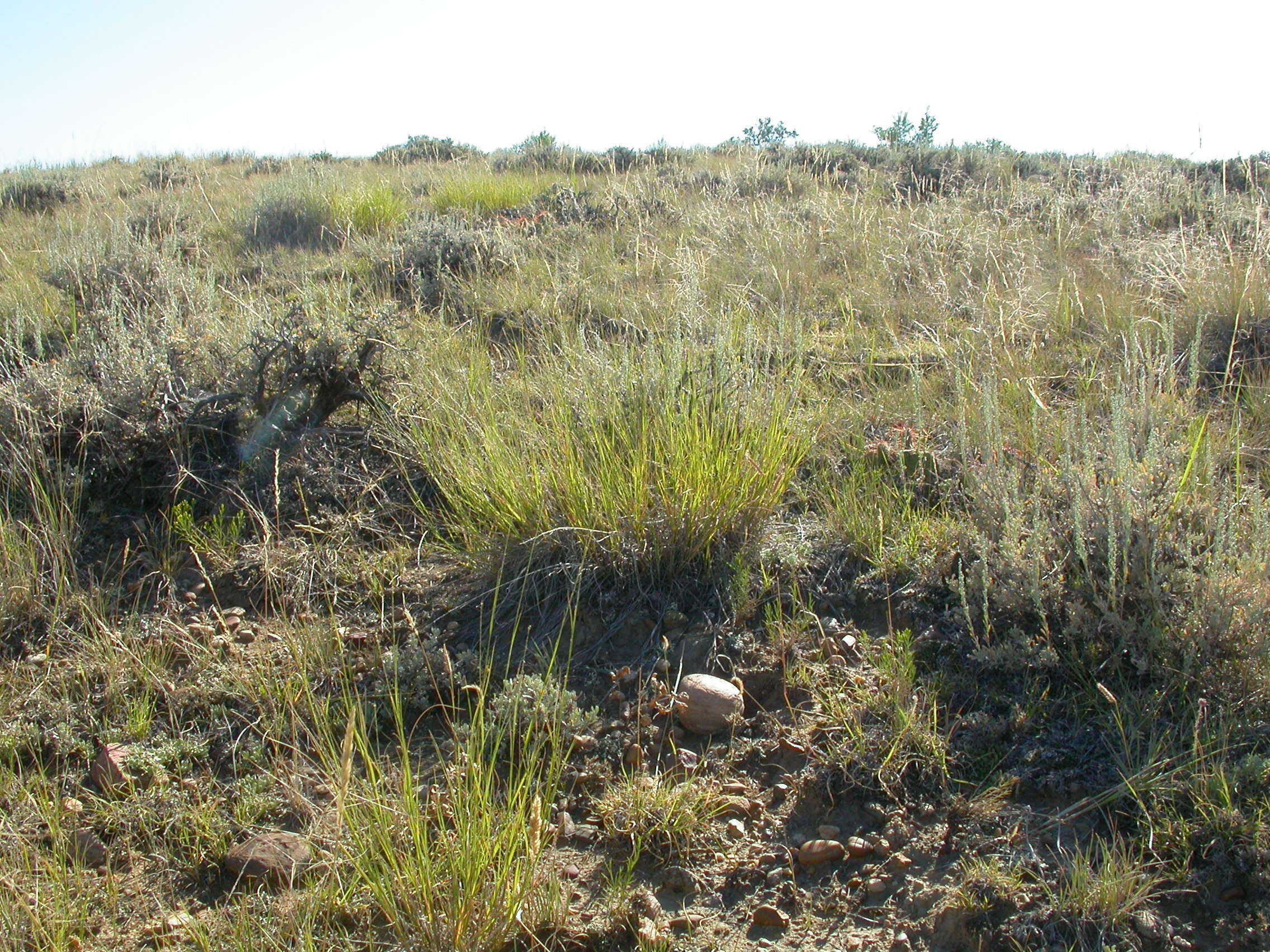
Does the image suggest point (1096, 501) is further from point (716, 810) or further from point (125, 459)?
point (125, 459)

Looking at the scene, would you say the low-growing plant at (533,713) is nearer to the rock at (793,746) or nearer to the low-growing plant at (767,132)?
the rock at (793,746)

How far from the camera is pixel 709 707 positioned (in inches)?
108

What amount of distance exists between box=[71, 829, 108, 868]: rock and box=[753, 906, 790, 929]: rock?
1.64m

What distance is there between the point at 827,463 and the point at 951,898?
1895 mm

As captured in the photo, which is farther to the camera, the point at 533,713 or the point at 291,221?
the point at 291,221

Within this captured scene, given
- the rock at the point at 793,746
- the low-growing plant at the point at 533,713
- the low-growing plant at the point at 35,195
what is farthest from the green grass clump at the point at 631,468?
the low-growing plant at the point at 35,195

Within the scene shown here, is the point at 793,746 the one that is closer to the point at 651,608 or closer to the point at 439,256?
the point at 651,608

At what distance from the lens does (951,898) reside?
6.98ft

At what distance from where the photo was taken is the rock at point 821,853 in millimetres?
2314

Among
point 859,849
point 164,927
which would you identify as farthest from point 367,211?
point 859,849

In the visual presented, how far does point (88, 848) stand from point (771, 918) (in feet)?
5.63

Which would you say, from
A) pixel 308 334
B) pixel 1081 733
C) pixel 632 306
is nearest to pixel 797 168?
pixel 632 306

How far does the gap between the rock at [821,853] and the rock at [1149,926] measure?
0.63 meters

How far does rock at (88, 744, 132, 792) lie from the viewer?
262cm
